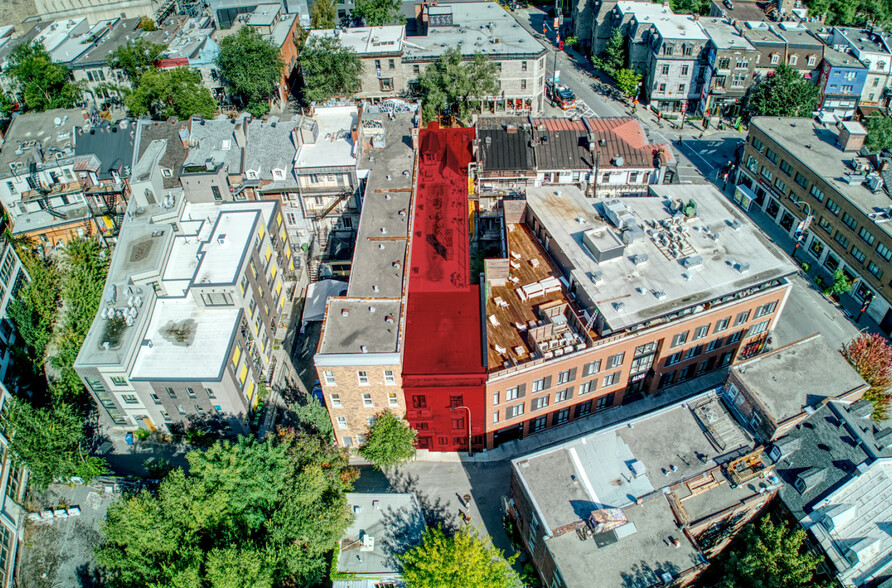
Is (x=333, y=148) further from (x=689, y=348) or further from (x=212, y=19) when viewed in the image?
(x=212, y=19)

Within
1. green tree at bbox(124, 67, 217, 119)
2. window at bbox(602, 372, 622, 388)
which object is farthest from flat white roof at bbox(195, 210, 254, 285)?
green tree at bbox(124, 67, 217, 119)

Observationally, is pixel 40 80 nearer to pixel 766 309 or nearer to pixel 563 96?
pixel 563 96

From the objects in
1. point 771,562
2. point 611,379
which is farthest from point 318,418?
point 771,562

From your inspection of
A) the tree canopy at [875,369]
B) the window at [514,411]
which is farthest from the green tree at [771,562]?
the window at [514,411]

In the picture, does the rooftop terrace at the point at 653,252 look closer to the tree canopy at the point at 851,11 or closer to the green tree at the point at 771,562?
the green tree at the point at 771,562

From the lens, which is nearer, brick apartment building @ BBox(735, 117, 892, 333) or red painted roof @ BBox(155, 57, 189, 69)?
brick apartment building @ BBox(735, 117, 892, 333)

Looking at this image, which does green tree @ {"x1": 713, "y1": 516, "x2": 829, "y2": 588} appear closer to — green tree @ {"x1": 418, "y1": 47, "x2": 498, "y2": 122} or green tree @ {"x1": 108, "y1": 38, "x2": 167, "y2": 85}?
green tree @ {"x1": 418, "y1": 47, "x2": 498, "y2": 122}

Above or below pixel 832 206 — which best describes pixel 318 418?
below
